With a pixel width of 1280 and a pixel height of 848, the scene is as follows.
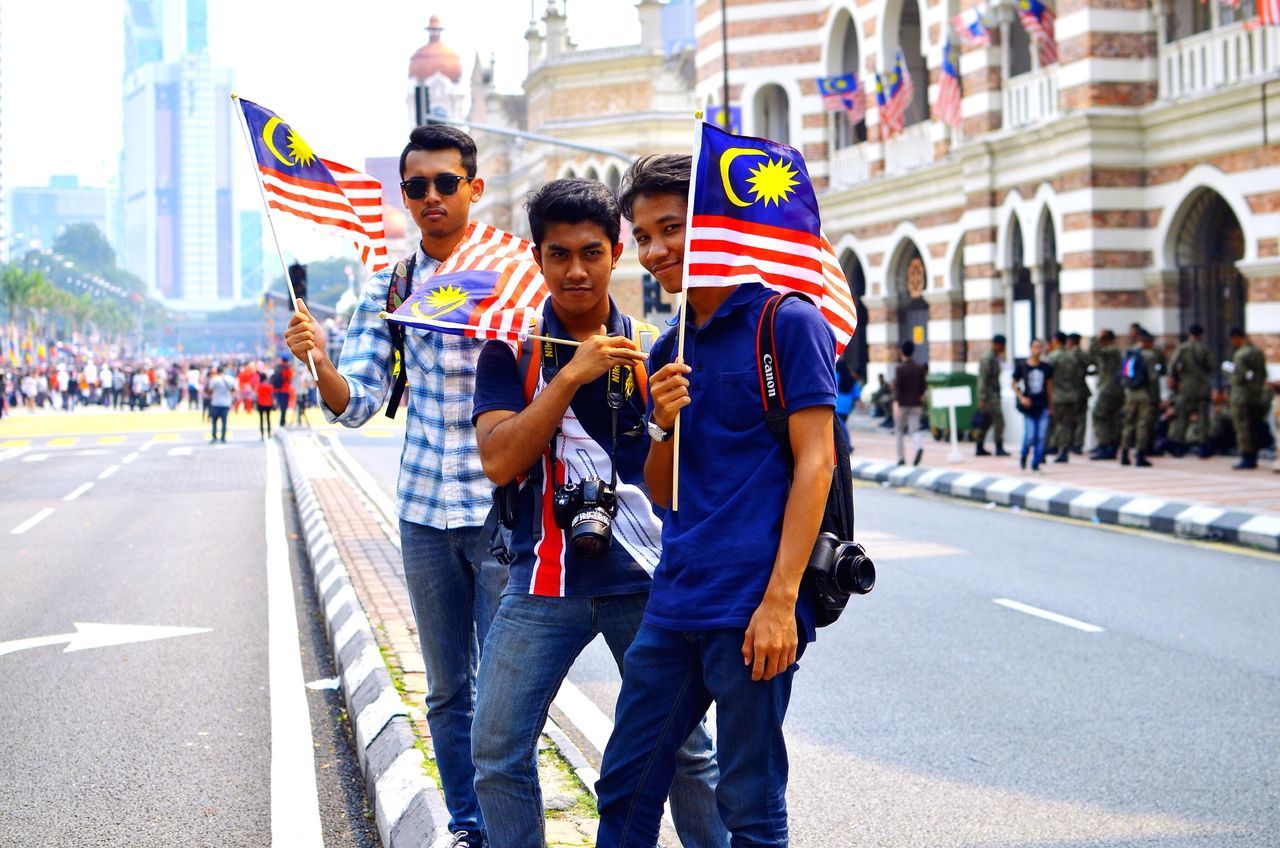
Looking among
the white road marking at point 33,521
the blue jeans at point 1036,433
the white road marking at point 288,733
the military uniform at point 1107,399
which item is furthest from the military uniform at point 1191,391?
the white road marking at point 33,521

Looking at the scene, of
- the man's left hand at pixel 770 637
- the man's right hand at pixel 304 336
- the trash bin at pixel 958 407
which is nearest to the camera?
the man's left hand at pixel 770 637

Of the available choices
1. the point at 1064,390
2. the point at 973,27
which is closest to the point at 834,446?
the point at 1064,390

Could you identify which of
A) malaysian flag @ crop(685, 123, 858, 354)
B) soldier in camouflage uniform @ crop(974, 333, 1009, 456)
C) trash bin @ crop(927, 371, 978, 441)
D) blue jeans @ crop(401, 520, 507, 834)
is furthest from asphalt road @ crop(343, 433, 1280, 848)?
trash bin @ crop(927, 371, 978, 441)

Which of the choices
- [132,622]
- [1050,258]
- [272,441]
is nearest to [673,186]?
[132,622]

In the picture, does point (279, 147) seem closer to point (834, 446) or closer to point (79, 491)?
point (834, 446)

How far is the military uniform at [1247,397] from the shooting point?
18812 mm

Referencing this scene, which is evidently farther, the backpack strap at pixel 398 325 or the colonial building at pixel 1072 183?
the colonial building at pixel 1072 183

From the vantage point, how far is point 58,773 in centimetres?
621

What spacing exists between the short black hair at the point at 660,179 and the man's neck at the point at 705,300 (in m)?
0.26

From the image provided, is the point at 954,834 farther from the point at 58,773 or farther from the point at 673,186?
the point at 58,773

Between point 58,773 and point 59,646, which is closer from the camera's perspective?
point 58,773

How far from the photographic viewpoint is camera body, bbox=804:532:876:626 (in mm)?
3449

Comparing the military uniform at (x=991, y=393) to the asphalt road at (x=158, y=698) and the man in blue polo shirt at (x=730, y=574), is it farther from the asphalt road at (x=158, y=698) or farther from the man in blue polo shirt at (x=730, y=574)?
the man in blue polo shirt at (x=730, y=574)

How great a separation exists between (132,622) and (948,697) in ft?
17.2
